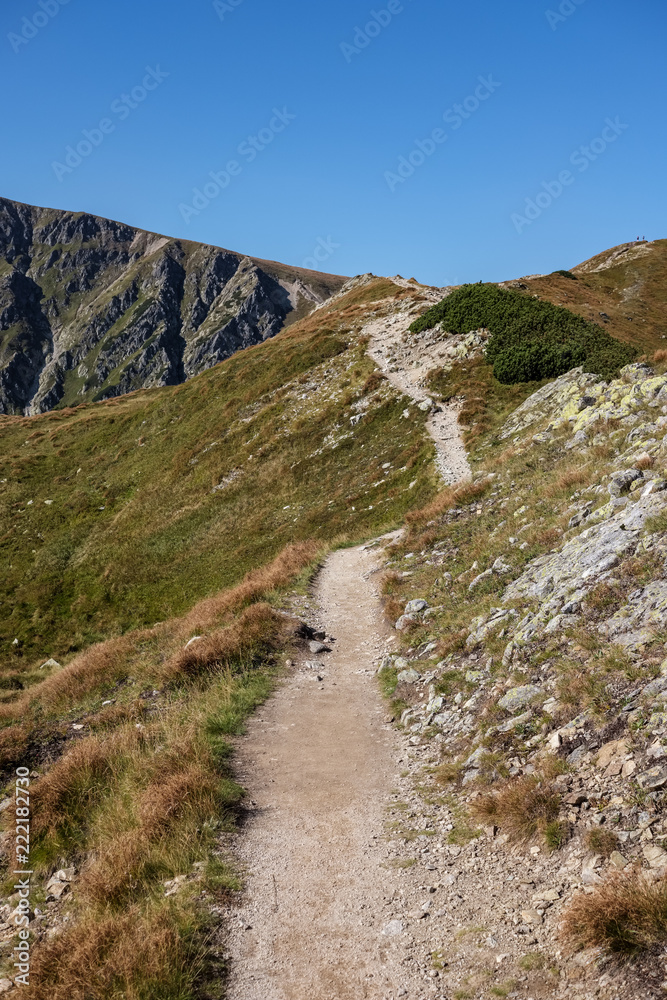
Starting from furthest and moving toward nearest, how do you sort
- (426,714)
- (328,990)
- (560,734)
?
1. (426,714)
2. (560,734)
3. (328,990)

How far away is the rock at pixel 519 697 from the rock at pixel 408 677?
138 inches

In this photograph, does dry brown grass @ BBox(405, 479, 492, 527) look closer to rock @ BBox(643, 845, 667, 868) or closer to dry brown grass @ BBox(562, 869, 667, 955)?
rock @ BBox(643, 845, 667, 868)

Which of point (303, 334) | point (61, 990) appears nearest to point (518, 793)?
point (61, 990)

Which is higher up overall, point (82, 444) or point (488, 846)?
point (82, 444)

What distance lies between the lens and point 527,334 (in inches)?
1587

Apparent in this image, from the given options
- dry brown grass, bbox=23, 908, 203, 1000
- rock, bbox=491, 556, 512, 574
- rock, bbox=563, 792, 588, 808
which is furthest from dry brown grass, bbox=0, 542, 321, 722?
rock, bbox=563, 792, 588, 808

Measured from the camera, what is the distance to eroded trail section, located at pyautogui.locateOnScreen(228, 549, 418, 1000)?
6523 mm

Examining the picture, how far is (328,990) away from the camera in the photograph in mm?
6277

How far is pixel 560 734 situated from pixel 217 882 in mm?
5419

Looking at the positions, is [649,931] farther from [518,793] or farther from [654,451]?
[654,451]

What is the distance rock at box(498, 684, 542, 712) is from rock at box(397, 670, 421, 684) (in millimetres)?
3495

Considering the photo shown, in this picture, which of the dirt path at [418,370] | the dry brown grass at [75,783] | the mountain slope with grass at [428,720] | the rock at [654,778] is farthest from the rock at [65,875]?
the dirt path at [418,370]

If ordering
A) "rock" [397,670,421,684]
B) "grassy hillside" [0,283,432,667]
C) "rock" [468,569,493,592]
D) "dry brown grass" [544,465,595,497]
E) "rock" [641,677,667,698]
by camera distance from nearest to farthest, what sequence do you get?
"rock" [641,677,667,698]
"rock" [397,670,421,684]
"rock" [468,569,493,592]
"dry brown grass" [544,465,595,497]
"grassy hillside" [0,283,432,667]

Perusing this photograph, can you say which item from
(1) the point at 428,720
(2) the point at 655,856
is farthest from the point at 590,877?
(1) the point at 428,720
